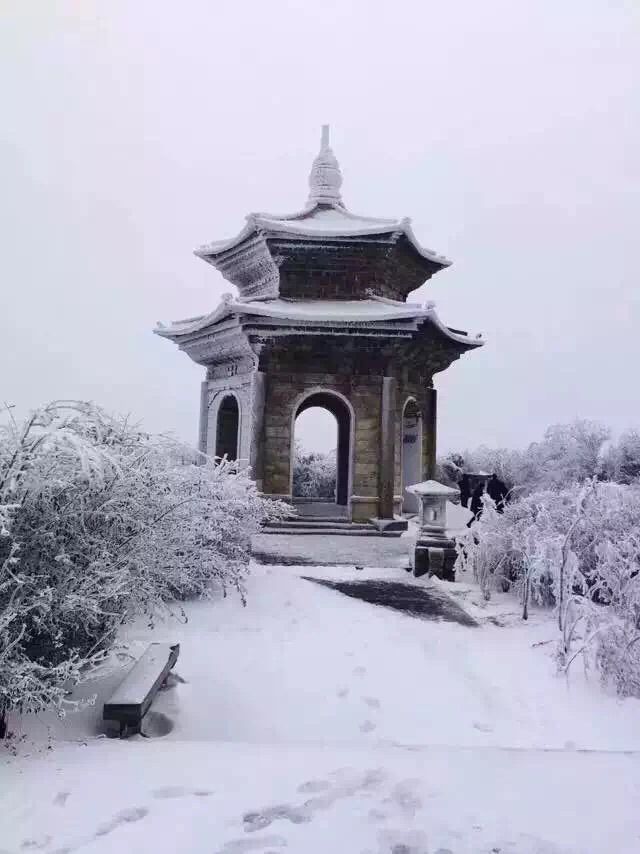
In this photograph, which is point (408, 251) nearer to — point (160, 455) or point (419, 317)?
point (419, 317)

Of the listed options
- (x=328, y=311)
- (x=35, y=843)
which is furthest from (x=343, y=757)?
(x=328, y=311)

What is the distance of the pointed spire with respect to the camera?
13.7 m

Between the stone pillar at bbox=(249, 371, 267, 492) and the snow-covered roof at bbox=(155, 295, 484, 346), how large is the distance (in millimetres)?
1138

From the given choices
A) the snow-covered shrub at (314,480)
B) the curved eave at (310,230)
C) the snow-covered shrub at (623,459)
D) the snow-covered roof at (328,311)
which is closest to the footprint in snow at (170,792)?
the snow-covered roof at (328,311)

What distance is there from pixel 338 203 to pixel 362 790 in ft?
40.9

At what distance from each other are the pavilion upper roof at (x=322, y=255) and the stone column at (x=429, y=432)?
2313 mm

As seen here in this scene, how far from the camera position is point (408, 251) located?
12648 mm

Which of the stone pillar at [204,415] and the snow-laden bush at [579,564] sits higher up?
the stone pillar at [204,415]

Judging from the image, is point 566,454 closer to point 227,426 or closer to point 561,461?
point 561,461

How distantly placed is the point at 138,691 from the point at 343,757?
1.26 m

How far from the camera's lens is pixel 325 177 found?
13.9 meters

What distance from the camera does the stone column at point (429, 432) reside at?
13555mm

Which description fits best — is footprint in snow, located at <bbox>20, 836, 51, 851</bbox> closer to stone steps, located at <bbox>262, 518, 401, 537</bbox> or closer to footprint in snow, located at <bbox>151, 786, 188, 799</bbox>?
footprint in snow, located at <bbox>151, 786, 188, 799</bbox>

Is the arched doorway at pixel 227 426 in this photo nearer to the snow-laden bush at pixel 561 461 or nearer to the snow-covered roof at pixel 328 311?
the snow-covered roof at pixel 328 311
